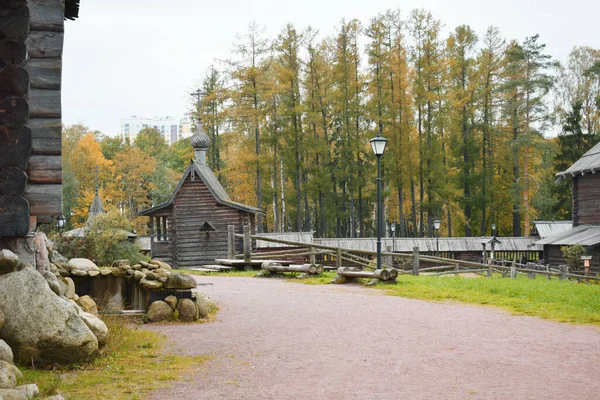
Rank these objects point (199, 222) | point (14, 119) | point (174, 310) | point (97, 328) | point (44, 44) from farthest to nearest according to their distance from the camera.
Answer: point (199, 222) < point (174, 310) < point (44, 44) < point (14, 119) < point (97, 328)

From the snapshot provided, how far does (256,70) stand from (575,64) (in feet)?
95.0

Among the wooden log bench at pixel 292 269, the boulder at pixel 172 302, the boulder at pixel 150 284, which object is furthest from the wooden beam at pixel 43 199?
the wooden log bench at pixel 292 269

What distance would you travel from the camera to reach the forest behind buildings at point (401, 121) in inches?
1635

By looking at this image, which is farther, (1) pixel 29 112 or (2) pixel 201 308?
(2) pixel 201 308

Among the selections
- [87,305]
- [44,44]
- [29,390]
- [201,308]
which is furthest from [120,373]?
[44,44]

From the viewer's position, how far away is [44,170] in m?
Answer: 8.58

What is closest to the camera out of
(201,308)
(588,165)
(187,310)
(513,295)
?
(187,310)

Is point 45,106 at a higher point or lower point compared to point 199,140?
lower

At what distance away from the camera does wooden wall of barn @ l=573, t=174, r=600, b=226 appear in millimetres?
32719

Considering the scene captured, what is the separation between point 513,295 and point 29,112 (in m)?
10.9

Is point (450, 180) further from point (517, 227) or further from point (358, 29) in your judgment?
point (358, 29)

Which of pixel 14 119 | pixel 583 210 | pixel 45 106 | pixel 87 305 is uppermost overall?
pixel 45 106

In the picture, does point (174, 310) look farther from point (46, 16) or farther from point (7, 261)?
point (46, 16)

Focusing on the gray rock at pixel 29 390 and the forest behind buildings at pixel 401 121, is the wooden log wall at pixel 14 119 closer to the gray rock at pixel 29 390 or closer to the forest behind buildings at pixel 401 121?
the gray rock at pixel 29 390
